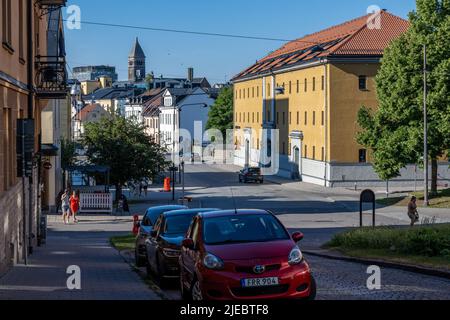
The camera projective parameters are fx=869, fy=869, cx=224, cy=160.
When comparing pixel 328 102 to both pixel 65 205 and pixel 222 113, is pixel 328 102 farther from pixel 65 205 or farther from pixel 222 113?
pixel 222 113

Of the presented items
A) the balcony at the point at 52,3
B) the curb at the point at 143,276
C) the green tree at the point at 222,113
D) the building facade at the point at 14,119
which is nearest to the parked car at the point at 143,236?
the curb at the point at 143,276

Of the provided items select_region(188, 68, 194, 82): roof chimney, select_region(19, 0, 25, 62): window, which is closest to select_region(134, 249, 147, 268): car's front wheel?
select_region(19, 0, 25, 62): window

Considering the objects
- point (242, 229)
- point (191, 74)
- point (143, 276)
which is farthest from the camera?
point (191, 74)

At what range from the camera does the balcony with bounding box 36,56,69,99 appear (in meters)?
27.5

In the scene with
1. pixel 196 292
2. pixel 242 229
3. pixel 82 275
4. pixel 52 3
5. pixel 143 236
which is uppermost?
pixel 52 3

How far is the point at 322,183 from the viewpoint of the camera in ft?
223

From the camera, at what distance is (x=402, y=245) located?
67.8ft

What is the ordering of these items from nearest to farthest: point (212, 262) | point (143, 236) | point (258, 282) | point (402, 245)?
point (258, 282) → point (212, 262) → point (143, 236) → point (402, 245)

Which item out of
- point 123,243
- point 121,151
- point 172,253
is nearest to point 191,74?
point 121,151

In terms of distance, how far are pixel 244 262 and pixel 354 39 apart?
58523 mm

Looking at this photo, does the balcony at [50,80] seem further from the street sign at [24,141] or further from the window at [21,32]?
the street sign at [24,141]

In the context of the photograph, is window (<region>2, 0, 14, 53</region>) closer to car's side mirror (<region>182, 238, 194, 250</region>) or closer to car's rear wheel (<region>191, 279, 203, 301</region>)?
car's side mirror (<region>182, 238, 194, 250</region>)

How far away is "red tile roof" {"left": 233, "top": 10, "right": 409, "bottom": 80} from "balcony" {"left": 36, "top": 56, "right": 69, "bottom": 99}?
3956 centimetres

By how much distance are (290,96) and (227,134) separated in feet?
130
